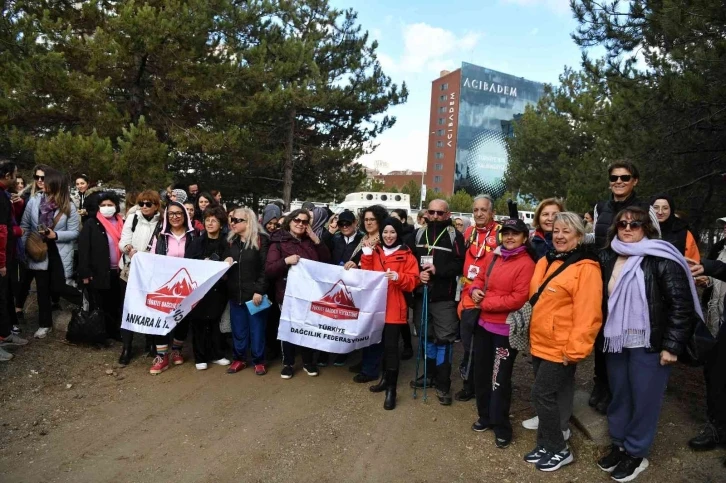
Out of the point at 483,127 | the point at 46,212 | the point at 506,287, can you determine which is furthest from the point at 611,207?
the point at 483,127

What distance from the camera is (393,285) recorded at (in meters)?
4.82

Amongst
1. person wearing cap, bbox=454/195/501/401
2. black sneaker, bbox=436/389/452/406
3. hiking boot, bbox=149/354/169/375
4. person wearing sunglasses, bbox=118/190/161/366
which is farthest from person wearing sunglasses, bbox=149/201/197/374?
person wearing cap, bbox=454/195/501/401

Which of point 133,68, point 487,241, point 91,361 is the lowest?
point 91,361

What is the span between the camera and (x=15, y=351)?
5672 millimetres

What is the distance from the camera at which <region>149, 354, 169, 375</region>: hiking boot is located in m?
5.42

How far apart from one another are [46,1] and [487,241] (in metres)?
13.3

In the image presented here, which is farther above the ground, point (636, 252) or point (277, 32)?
point (277, 32)

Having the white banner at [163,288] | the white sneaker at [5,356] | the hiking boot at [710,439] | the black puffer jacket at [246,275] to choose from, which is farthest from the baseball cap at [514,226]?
the white sneaker at [5,356]

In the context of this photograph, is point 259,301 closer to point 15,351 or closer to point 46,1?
point 15,351

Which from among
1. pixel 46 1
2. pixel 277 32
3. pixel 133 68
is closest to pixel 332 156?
pixel 277 32

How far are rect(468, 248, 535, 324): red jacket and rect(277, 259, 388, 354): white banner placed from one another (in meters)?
1.19

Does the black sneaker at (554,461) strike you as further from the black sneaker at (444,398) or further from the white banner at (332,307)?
the white banner at (332,307)

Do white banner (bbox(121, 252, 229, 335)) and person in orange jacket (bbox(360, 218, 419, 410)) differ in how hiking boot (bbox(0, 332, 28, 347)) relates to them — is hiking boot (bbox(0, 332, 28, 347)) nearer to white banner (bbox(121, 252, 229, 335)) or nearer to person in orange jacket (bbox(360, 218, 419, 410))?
white banner (bbox(121, 252, 229, 335))

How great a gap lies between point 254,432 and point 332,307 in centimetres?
153
